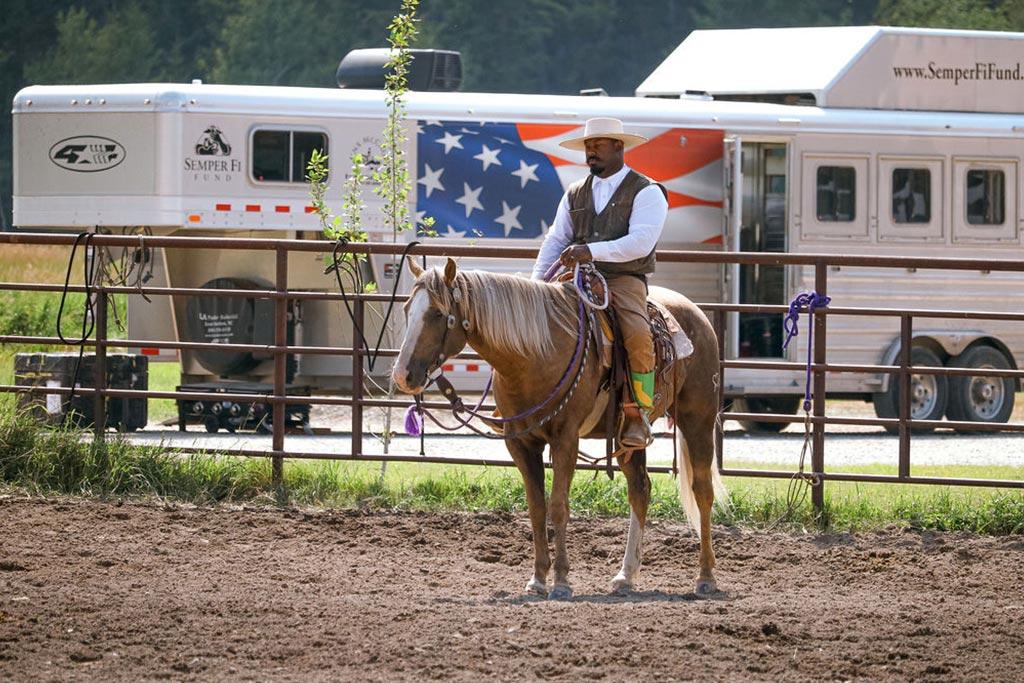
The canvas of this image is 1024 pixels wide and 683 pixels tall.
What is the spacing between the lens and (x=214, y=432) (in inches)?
529

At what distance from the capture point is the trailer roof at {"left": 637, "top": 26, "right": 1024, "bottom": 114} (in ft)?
48.8

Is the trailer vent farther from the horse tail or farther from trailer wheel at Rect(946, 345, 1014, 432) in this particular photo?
the horse tail

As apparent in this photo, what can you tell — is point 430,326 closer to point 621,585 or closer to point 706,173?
point 621,585

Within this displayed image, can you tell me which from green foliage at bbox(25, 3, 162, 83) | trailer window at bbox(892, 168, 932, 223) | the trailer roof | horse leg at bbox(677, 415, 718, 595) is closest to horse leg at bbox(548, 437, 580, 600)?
horse leg at bbox(677, 415, 718, 595)

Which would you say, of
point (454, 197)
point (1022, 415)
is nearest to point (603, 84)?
point (1022, 415)

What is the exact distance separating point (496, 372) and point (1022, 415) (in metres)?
12.1

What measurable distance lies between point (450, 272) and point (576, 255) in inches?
30.4

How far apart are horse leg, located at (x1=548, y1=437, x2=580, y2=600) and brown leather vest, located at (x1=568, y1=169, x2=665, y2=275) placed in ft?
2.98

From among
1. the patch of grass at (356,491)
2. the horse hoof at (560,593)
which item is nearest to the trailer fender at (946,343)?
the patch of grass at (356,491)

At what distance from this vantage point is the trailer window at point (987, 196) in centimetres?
1501

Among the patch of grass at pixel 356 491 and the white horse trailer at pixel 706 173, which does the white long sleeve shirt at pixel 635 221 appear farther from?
the white horse trailer at pixel 706 173

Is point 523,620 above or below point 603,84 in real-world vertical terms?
below

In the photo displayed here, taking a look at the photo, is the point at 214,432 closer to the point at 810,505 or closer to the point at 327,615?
the point at 810,505

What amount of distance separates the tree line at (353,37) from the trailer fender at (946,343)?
62.3ft
